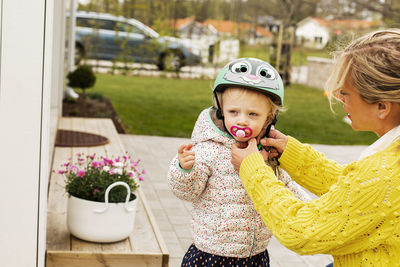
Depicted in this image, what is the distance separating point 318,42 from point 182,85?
611 cm

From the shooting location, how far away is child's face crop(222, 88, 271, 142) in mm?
2199

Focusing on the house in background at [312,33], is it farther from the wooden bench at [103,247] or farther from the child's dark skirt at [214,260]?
the child's dark skirt at [214,260]

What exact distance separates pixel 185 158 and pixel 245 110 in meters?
0.31

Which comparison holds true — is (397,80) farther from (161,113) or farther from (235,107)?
(161,113)

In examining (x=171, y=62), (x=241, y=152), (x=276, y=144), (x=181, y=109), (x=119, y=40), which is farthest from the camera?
(x=171, y=62)

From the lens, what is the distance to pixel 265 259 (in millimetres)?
2438

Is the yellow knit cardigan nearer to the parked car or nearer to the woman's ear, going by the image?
the woman's ear

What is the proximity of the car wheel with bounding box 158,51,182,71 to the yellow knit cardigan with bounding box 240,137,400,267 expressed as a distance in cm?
1626

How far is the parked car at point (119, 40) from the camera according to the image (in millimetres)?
16391

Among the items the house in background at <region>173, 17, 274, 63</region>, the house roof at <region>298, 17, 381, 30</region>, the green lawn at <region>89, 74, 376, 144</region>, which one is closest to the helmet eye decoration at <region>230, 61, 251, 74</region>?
the green lawn at <region>89, 74, 376, 144</region>

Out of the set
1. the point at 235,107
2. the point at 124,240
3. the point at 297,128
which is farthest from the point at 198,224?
the point at 297,128

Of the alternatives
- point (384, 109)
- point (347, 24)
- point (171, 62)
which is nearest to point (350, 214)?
point (384, 109)

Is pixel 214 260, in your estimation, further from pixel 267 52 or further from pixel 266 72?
pixel 267 52

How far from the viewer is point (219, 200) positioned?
7.54 feet
